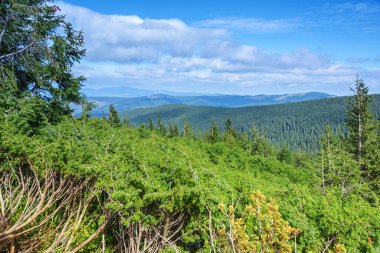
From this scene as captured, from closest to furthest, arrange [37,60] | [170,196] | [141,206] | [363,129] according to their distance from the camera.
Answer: [141,206]
[170,196]
[37,60]
[363,129]

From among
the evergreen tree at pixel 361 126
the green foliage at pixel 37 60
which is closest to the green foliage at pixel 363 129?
the evergreen tree at pixel 361 126

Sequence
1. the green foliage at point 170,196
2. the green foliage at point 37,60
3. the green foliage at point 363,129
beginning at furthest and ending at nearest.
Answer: the green foliage at point 363,129 < the green foliage at point 37,60 < the green foliage at point 170,196

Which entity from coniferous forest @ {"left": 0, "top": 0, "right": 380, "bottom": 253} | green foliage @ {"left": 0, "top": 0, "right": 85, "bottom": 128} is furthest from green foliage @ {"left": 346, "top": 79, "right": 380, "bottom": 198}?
green foliage @ {"left": 0, "top": 0, "right": 85, "bottom": 128}

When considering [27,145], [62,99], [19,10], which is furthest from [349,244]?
[19,10]

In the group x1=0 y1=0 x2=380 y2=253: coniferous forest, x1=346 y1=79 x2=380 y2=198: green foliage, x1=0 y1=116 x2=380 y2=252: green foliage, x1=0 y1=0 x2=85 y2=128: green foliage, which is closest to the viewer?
x1=0 y1=0 x2=380 y2=253: coniferous forest

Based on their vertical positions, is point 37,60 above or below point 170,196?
above

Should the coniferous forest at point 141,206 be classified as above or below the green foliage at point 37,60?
below

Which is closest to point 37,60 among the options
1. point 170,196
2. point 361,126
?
point 170,196

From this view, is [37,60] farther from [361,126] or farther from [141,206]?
[361,126]

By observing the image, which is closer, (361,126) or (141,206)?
(141,206)

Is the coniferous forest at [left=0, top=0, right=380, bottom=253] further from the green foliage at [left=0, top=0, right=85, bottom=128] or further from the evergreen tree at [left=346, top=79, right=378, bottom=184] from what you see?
the evergreen tree at [left=346, top=79, right=378, bottom=184]

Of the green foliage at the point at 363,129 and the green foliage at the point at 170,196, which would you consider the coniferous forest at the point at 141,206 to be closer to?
the green foliage at the point at 170,196

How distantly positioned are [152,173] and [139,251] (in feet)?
5.51

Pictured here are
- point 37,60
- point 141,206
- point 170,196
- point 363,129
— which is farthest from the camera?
point 363,129
